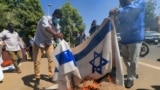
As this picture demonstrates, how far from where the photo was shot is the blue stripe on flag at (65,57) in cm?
587

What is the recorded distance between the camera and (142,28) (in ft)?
23.3

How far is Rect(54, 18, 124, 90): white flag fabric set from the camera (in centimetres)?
588

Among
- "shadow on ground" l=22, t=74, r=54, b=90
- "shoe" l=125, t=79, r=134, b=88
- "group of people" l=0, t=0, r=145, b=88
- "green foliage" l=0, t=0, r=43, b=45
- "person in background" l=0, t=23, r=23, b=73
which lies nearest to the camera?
"group of people" l=0, t=0, r=145, b=88

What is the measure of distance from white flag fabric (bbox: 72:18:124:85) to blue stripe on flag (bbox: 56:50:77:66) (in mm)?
274

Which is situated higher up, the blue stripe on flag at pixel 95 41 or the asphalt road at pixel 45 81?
the blue stripe on flag at pixel 95 41

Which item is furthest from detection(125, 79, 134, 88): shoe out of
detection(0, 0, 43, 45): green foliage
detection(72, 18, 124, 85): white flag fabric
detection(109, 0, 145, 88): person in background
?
detection(0, 0, 43, 45): green foliage

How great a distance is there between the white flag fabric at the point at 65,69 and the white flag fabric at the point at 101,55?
24 cm

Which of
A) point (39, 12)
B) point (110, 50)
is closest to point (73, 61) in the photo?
point (110, 50)

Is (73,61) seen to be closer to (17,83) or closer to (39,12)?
(17,83)

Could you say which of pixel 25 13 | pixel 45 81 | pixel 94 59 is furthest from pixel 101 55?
pixel 25 13

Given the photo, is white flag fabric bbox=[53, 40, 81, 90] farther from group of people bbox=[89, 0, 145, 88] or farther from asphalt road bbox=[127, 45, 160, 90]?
asphalt road bbox=[127, 45, 160, 90]

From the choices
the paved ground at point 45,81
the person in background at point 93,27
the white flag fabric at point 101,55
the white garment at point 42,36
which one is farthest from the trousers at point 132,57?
the person in background at point 93,27

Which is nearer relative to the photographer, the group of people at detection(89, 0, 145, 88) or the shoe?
the group of people at detection(89, 0, 145, 88)

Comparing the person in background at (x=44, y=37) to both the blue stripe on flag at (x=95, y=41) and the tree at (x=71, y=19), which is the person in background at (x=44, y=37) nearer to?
the blue stripe on flag at (x=95, y=41)
